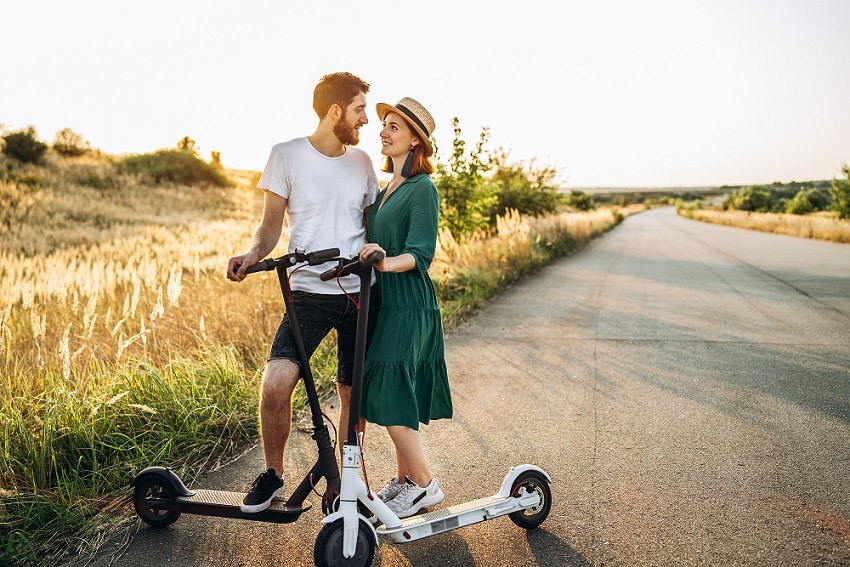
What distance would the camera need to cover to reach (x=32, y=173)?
34.6 metres

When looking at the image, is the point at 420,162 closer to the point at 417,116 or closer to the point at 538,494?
the point at 417,116

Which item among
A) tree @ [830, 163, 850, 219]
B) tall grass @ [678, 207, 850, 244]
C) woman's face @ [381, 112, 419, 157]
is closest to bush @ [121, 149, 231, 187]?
tall grass @ [678, 207, 850, 244]

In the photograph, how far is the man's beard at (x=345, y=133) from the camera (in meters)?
3.29

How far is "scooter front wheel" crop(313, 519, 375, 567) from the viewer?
279cm

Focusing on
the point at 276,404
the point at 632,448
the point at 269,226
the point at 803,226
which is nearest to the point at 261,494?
the point at 276,404

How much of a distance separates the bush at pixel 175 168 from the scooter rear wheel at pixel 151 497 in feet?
147

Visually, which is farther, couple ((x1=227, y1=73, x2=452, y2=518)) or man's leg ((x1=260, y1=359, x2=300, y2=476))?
couple ((x1=227, y1=73, x2=452, y2=518))

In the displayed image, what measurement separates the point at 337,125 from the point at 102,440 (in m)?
2.41

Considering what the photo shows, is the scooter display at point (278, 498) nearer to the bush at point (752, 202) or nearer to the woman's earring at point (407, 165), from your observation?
the woman's earring at point (407, 165)

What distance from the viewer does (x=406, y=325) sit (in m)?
3.24

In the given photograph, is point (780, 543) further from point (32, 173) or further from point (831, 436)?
point (32, 173)

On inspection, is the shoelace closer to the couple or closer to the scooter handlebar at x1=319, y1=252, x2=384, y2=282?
the couple

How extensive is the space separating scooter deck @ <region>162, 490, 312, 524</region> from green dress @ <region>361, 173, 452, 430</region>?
0.57 meters

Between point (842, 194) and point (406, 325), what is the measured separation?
41.1 m
